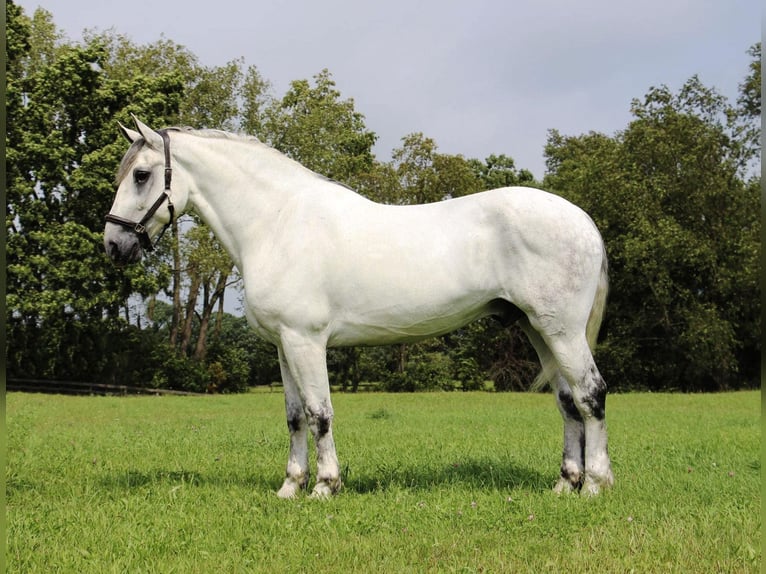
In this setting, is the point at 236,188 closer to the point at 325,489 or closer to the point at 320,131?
the point at 325,489

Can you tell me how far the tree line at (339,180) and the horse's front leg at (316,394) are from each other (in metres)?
19.8

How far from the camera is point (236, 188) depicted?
5.92 meters

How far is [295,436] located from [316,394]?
585 mm

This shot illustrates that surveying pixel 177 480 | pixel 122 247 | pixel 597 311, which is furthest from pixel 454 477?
pixel 122 247

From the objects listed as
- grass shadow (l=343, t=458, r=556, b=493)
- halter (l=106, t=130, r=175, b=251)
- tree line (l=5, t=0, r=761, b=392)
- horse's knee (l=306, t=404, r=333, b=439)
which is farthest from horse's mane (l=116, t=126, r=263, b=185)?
Result: tree line (l=5, t=0, r=761, b=392)

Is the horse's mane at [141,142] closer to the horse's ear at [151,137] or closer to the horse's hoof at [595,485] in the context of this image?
the horse's ear at [151,137]

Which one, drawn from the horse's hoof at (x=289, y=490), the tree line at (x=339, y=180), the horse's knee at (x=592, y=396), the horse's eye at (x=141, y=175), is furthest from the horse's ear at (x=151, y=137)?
the tree line at (x=339, y=180)

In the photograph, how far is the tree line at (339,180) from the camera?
25062 mm

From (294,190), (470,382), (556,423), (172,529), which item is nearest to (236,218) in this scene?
(294,190)

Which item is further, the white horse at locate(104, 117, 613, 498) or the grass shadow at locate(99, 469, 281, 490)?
the grass shadow at locate(99, 469, 281, 490)

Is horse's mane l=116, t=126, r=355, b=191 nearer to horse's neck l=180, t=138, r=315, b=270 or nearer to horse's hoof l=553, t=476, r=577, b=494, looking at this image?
horse's neck l=180, t=138, r=315, b=270

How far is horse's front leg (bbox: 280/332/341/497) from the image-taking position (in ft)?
17.8

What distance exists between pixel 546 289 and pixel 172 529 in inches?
124

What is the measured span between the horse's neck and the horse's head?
226 millimetres
